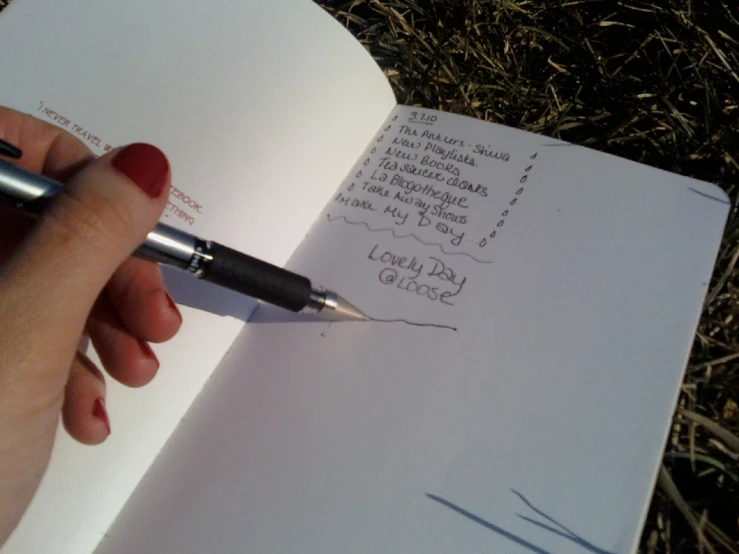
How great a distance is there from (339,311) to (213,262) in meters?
0.15

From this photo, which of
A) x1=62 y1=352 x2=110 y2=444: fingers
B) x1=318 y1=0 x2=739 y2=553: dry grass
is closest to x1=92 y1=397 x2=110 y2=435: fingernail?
x1=62 y1=352 x2=110 y2=444: fingers

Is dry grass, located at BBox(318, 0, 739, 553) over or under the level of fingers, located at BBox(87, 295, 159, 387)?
over

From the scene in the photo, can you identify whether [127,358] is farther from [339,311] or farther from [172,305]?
[339,311]

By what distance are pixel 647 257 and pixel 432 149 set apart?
29 centimetres

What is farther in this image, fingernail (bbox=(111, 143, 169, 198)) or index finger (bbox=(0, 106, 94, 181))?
index finger (bbox=(0, 106, 94, 181))

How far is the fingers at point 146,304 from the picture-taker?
0.66 m

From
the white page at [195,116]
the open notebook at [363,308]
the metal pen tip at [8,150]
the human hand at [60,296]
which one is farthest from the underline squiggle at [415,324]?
the metal pen tip at [8,150]

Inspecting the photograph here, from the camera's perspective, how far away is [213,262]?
619 mm

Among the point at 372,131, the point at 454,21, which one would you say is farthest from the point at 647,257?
the point at 454,21

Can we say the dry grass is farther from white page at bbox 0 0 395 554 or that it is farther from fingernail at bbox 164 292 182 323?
fingernail at bbox 164 292 182 323

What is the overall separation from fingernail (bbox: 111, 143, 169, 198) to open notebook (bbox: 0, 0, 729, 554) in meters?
0.17

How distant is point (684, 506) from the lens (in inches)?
25.7

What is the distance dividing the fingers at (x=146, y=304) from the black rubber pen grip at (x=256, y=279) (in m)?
0.07

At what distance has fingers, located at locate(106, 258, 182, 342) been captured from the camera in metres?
0.66
